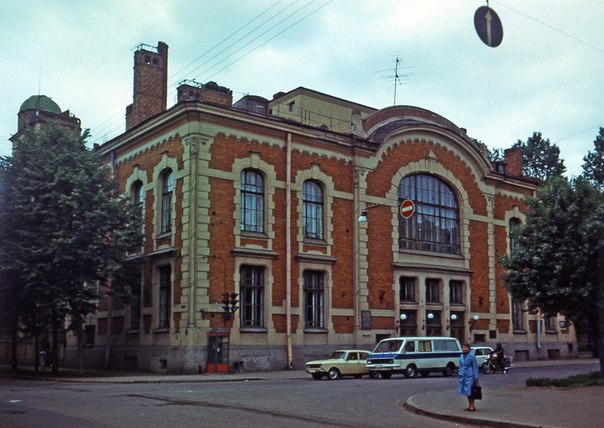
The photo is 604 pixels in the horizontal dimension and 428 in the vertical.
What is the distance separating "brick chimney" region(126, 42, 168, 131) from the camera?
41719 mm

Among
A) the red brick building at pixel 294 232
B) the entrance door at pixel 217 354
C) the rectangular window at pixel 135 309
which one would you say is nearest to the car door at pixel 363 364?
the red brick building at pixel 294 232

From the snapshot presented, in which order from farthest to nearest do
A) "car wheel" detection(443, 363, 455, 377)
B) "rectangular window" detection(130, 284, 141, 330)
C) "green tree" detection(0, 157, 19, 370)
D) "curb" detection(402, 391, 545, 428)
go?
"rectangular window" detection(130, 284, 141, 330), "car wheel" detection(443, 363, 455, 377), "green tree" detection(0, 157, 19, 370), "curb" detection(402, 391, 545, 428)

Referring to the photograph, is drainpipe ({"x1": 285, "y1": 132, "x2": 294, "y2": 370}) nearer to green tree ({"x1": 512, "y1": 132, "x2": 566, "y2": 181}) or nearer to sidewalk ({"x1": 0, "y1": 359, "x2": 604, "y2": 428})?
sidewalk ({"x1": 0, "y1": 359, "x2": 604, "y2": 428})

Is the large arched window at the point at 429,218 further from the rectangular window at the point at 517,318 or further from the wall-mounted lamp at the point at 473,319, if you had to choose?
the rectangular window at the point at 517,318

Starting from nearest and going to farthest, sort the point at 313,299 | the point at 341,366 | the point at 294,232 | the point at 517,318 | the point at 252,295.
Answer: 1. the point at 341,366
2. the point at 252,295
3. the point at 294,232
4. the point at 313,299
5. the point at 517,318

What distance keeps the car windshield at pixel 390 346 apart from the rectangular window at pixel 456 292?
1262cm

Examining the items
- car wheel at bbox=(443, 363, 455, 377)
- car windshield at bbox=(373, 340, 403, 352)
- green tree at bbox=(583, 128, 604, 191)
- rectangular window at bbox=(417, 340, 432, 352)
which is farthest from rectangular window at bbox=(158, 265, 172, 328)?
green tree at bbox=(583, 128, 604, 191)

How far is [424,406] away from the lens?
57.1 feet

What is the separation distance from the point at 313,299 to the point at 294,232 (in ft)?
11.7

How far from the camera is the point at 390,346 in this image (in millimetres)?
31188

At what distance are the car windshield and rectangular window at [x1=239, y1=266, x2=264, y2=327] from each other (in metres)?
6.22

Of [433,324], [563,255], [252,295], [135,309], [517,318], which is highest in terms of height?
[563,255]

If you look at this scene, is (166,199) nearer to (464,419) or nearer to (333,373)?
(333,373)

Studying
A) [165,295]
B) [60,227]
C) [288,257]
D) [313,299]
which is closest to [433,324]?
[313,299]
